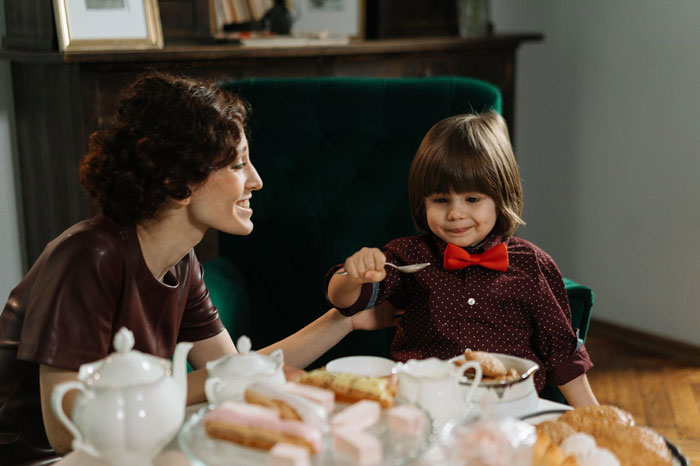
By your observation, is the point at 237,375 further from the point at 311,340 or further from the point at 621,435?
the point at 311,340

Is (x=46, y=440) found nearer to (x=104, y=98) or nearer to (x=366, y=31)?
(x=104, y=98)

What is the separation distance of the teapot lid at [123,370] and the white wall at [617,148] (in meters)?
2.75

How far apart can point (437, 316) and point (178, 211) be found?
0.56m

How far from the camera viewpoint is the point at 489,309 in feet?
5.42

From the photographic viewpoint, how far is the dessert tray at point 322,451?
2.98 ft

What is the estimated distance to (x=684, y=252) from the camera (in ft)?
10.8

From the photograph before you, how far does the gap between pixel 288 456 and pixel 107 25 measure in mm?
1793

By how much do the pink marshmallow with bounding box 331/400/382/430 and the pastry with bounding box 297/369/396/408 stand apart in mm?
45

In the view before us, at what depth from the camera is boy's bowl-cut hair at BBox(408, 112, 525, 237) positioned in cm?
160

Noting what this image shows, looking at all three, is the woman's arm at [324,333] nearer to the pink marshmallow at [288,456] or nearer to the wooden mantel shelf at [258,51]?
the pink marshmallow at [288,456]

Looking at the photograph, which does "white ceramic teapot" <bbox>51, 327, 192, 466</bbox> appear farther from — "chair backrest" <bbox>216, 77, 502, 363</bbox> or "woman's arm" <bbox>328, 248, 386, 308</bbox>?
"chair backrest" <bbox>216, 77, 502, 363</bbox>

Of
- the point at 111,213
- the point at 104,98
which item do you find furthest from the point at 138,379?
the point at 104,98

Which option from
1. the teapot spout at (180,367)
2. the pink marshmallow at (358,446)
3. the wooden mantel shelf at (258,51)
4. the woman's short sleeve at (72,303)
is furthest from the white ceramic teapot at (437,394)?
the wooden mantel shelf at (258,51)

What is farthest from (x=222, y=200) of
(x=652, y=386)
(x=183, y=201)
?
(x=652, y=386)
